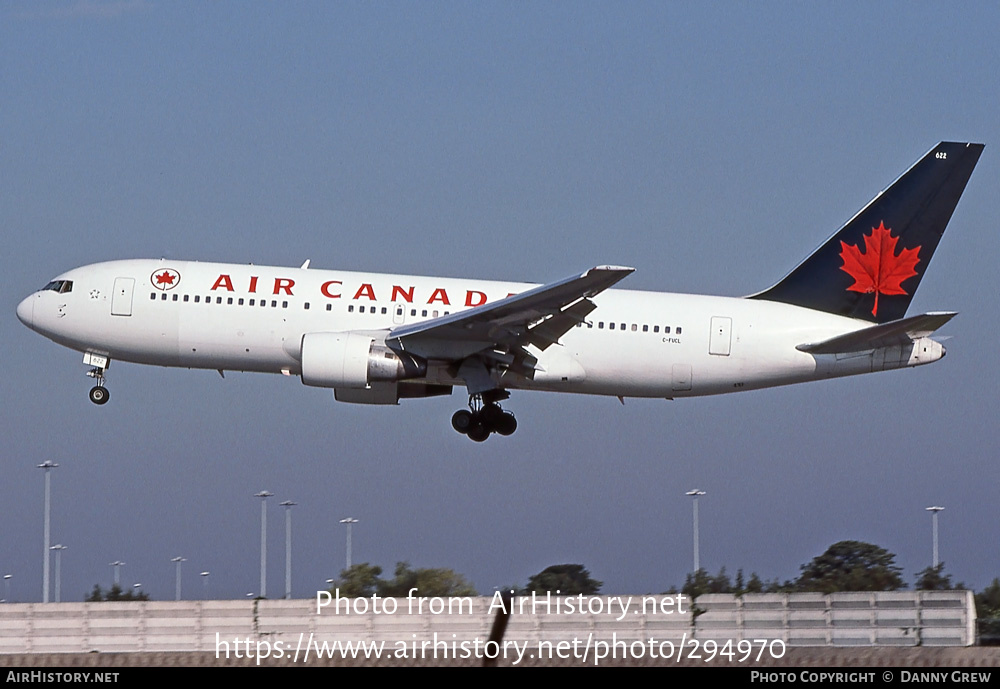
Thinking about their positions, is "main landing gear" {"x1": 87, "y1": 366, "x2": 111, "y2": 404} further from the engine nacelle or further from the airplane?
the engine nacelle

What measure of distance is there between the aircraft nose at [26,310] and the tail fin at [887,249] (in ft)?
58.3

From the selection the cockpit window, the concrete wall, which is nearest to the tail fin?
the concrete wall

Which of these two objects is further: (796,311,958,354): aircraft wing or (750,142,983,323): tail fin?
(750,142,983,323): tail fin

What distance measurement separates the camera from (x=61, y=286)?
34906 millimetres

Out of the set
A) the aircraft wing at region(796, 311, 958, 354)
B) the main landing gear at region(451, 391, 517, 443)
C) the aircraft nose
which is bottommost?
the main landing gear at region(451, 391, 517, 443)

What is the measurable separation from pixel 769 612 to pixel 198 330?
687 inches

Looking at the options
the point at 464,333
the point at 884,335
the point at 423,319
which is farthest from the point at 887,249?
the point at 423,319

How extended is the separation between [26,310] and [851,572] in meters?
21.4

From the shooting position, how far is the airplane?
32750 millimetres

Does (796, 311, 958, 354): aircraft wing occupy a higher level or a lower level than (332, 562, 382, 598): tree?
higher

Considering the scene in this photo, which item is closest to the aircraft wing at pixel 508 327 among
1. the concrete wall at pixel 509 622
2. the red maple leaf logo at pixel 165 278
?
the red maple leaf logo at pixel 165 278
